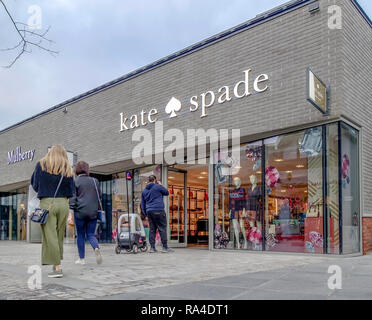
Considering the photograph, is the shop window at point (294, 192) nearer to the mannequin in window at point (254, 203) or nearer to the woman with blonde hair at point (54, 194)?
the mannequin in window at point (254, 203)

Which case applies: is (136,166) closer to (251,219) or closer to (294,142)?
(251,219)

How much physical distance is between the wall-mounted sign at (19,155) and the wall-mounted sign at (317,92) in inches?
536

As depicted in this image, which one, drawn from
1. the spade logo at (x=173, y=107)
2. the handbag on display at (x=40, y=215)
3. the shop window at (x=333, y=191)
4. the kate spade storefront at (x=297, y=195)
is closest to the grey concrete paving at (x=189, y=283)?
the handbag on display at (x=40, y=215)

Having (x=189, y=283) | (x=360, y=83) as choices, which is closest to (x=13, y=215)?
(x=360, y=83)

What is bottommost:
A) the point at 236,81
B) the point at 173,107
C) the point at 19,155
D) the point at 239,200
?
the point at 239,200

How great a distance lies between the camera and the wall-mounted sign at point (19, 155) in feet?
63.8

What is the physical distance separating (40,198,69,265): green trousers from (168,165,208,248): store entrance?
7578mm

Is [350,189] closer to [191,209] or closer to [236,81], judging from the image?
[236,81]

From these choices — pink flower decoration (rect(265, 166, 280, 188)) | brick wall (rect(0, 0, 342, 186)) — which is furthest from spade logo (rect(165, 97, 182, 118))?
pink flower decoration (rect(265, 166, 280, 188))

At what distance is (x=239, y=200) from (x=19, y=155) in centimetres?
1289

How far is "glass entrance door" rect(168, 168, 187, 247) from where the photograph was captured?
13.8m

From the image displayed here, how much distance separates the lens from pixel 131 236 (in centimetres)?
1057

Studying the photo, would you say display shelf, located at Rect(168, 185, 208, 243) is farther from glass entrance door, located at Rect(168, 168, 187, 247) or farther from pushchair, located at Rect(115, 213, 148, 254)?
pushchair, located at Rect(115, 213, 148, 254)
